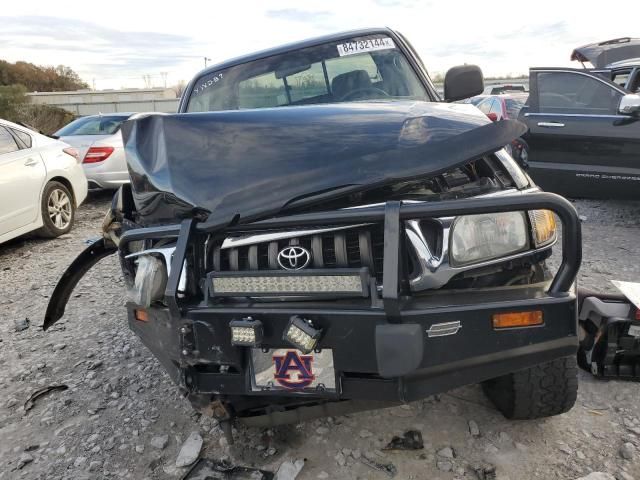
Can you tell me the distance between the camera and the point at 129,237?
2199mm

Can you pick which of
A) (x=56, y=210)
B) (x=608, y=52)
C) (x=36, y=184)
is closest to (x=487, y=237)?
(x=36, y=184)

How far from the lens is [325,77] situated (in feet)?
11.3

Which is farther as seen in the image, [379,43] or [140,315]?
[379,43]

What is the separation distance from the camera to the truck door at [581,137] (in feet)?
17.4

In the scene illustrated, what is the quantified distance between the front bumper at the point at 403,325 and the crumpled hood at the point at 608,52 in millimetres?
7225

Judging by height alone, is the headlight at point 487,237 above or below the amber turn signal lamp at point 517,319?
above

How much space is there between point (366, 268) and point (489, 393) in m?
1.23

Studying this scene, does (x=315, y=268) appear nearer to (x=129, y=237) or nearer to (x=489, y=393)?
(x=129, y=237)

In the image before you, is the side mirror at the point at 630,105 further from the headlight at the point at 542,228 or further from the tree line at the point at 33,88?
the tree line at the point at 33,88

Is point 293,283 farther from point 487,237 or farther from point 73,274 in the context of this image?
point 73,274

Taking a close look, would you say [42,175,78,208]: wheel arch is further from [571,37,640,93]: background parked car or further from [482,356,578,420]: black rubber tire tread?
[571,37,640,93]: background parked car

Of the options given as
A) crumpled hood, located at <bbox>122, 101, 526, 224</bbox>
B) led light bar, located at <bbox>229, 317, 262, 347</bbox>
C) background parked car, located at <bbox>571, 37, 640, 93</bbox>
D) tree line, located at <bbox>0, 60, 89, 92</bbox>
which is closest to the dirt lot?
led light bar, located at <bbox>229, 317, 262, 347</bbox>


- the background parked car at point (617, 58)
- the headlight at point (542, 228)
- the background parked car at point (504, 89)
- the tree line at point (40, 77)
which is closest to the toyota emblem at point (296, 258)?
the headlight at point (542, 228)

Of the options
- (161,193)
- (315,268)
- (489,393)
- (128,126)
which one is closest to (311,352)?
(315,268)
